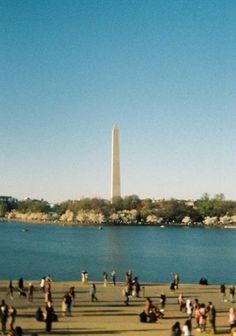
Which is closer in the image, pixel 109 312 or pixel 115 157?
pixel 109 312

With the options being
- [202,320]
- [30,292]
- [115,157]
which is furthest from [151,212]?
[202,320]

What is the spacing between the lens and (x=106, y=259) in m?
57.7

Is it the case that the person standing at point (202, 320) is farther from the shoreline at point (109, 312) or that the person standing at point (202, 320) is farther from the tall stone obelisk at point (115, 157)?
the tall stone obelisk at point (115, 157)

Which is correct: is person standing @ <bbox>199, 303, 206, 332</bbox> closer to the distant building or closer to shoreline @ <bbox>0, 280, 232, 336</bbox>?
shoreline @ <bbox>0, 280, 232, 336</bbox>

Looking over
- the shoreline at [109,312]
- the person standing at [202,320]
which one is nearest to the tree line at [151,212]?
the shoreline at [109,312]

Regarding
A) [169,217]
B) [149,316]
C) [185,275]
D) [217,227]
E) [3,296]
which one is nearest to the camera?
[149,316]

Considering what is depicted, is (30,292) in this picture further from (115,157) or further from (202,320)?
(115,157)

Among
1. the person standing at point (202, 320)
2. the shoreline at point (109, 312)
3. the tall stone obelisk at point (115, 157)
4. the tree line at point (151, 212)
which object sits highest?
the tall stone obelisk at point (115, 157)

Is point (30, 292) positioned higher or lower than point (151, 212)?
lower

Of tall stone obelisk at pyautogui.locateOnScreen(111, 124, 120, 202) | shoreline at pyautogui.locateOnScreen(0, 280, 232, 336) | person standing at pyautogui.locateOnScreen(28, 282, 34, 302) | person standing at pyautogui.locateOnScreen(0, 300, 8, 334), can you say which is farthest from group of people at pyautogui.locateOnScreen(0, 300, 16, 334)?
tall stone obelisk at pyautogui.locateOnScreen(111, 124, 120, 202)

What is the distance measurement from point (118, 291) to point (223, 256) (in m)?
41.4

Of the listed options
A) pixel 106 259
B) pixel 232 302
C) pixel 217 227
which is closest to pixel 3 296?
pixel 232 302

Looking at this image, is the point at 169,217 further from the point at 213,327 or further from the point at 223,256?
the point at 213,327

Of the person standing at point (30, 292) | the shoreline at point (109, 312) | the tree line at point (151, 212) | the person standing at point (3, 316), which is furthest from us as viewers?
the tree line at point (151, 212)
